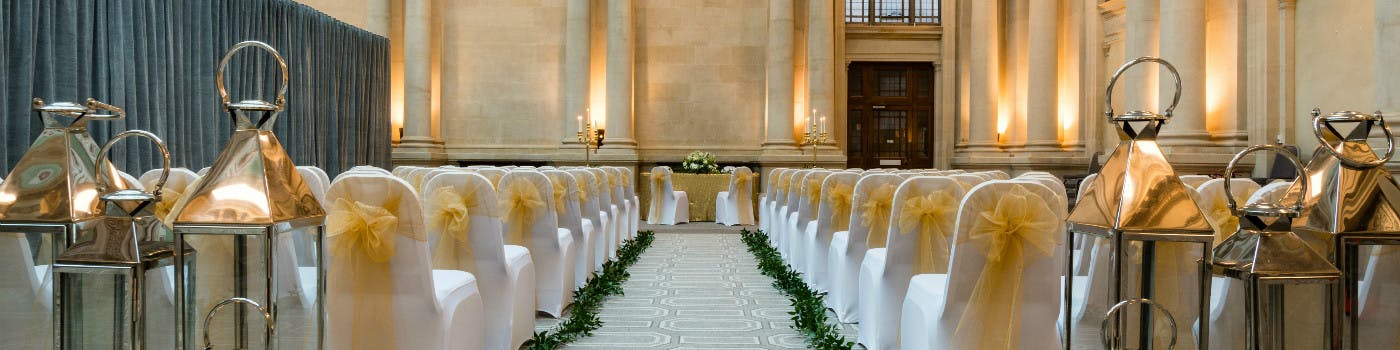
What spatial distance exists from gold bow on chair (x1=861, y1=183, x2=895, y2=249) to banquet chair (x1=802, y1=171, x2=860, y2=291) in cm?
99

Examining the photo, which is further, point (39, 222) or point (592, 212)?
point (592, 212)

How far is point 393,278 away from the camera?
9.10 feet

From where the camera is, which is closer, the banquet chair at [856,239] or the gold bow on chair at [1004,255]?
the gold bow on chair at [1004,255]

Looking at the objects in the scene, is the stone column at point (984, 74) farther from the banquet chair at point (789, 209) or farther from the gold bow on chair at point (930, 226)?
the gold bow on chair at point (930, 226)

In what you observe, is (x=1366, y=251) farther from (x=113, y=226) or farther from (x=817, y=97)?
(x=817, y=97)

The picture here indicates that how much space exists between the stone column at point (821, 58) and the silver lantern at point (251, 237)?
14.8 m

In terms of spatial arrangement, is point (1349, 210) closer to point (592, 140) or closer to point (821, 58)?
point (821, 58)

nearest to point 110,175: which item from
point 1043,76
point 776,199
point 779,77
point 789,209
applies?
point 789,209

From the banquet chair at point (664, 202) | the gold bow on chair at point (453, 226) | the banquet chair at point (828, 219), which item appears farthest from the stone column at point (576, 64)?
the gold bow on chair at point (453, 226)

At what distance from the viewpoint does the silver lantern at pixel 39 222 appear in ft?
4.22

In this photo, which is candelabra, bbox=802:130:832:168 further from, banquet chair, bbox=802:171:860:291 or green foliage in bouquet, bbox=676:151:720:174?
banquet chair, bbox=802:171:860:291

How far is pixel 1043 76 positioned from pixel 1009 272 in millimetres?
13912

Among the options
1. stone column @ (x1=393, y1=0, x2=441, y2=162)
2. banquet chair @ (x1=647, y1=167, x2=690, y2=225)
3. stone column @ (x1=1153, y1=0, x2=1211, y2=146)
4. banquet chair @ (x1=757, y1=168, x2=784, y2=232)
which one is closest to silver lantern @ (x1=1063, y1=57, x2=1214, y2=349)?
banquet chair @ (x1=757, y1=168, x2=784, y2=232)

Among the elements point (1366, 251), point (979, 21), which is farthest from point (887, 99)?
point (1366, 251)
